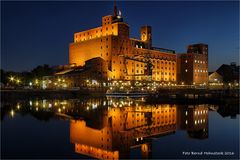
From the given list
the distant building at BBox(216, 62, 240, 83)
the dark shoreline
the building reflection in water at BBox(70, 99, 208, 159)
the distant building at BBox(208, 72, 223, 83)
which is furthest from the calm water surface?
the distant building at BBox(208, 72, 223, 83)

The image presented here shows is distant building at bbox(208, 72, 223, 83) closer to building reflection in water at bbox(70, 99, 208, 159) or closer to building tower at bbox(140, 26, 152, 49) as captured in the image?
building tower at bbox(140, 26, 152, 49)

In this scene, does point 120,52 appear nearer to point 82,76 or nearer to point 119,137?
point 82,76

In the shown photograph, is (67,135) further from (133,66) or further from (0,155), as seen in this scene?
(133,66)

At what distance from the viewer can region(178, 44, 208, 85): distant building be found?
111438mm

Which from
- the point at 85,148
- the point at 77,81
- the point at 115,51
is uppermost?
the point at 115,51

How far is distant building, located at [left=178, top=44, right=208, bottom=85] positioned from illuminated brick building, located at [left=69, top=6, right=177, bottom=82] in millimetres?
9336

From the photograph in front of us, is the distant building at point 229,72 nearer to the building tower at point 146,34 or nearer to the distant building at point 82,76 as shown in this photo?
the building tower at point 146,34

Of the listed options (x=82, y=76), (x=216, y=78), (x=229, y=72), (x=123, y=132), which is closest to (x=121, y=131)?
(x=123, y=132)

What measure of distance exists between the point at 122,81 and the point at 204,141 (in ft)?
211

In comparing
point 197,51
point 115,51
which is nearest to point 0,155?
point 115,51

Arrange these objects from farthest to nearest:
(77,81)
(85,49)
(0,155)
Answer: (85,49), (77,81), (0,155)

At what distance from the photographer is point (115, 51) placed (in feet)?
278

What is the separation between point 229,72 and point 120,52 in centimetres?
6203

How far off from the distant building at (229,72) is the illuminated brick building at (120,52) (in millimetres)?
30312
